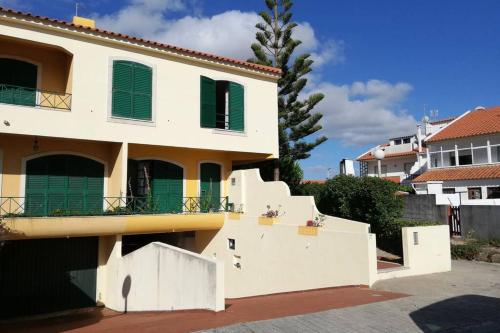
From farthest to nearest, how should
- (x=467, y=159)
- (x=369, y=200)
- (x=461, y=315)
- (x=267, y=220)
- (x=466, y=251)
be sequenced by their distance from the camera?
(x=467, y=159) < (x=466, y=251) < (x=369, y=200) < (x=267, y=220) < (x=461, y=315)

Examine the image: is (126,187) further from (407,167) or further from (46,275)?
(407,167)

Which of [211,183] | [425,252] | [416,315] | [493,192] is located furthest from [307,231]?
[493,192]

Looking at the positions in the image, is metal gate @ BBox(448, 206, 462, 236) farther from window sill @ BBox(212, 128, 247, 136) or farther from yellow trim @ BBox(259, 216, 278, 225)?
window sill @ BBox(212, 128, 247, 136)

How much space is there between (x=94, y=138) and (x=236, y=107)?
4.85m

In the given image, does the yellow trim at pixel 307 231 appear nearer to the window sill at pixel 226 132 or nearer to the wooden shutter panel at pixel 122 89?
the window sill at pixel 226 132

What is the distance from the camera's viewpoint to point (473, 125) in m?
25.9

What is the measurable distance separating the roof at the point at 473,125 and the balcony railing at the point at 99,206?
18047 mm

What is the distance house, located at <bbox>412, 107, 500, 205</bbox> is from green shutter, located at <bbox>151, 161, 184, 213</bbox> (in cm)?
1332

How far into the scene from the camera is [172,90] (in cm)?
1266

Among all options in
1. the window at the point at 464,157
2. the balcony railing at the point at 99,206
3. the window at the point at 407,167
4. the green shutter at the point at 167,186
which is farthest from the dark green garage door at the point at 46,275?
the window at the point at 407,167

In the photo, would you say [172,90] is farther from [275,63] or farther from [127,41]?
[275,63]

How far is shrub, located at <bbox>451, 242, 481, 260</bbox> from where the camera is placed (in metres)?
13.7

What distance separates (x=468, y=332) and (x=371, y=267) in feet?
11.7

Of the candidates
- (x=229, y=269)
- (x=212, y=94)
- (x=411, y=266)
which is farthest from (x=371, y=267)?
(x=212, y=94)
